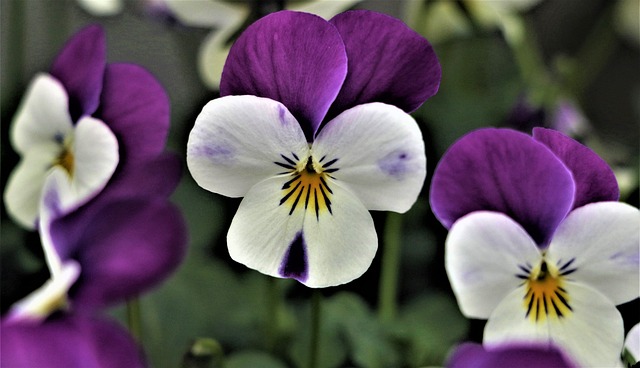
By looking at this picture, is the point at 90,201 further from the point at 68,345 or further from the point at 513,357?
the point at 513,357

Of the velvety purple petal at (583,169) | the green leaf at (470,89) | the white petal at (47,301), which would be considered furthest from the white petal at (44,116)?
the green leaf at (470,89)

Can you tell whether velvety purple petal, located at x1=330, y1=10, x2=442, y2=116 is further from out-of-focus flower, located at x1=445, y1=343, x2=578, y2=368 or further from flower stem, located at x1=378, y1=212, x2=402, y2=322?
flower stem, located at x1=378, y1=212, x2=402, y2=322

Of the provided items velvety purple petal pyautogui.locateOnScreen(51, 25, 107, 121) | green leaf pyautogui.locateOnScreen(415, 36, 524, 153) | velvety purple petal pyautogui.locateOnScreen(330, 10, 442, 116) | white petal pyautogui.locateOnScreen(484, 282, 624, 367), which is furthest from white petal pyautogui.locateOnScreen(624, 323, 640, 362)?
green leaf pyautogui.locateOnScreen(415, 36, 524, 153)

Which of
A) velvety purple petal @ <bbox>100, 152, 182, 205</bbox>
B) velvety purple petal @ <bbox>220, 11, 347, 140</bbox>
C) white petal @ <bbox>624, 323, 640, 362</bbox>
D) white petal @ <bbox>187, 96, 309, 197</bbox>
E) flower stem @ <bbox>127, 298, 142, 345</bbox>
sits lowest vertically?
flower stem @ <bbox>127, 298, 142, 345</bbox>

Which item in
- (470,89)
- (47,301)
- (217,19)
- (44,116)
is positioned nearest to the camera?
(47,301)

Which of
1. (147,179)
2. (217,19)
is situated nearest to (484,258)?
(147,179)

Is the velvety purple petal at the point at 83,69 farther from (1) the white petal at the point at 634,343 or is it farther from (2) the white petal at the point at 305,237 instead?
(1) the white petal at the point at 634,343
